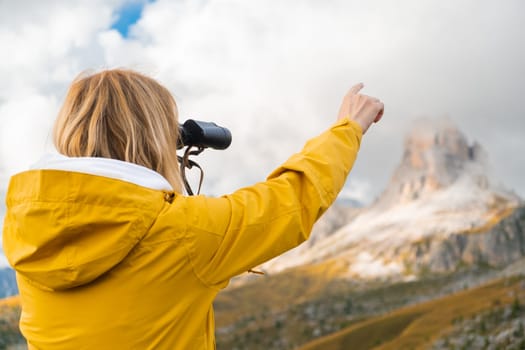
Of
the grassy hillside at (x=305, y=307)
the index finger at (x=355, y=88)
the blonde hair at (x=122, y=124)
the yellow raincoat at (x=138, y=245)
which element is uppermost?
the index finger at (x=355, y=88)

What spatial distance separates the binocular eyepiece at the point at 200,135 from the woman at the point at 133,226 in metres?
0.33

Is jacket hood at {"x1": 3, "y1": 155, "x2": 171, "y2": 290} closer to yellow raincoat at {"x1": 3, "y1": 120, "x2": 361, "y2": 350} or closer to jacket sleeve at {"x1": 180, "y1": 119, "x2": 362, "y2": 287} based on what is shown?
yellow raincoat at {"x1": 3, "y1": 120, "x2": 361, "y2": 350}

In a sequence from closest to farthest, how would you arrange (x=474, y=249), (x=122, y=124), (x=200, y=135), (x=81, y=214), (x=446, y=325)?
(x=81, y=214) < (x=122, y=124) < (x=200, y=135) < (x=446, y=325) < (x=474, y=249)

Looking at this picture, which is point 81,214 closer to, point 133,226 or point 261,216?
point 133,226

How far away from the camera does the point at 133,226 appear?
284 centimetres

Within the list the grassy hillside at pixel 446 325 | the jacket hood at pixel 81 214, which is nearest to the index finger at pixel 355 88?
the jacket hood at pixel 81 214

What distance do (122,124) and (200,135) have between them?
62cm

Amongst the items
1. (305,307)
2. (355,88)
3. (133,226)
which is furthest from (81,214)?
(305,307)

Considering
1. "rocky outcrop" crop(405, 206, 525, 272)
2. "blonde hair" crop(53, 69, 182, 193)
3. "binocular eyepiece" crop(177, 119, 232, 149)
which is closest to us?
"blonde hair" crop(53, 69, 182, 193)

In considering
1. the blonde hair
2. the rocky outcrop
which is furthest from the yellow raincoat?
the rocky outcrop

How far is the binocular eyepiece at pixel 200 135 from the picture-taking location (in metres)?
3.71

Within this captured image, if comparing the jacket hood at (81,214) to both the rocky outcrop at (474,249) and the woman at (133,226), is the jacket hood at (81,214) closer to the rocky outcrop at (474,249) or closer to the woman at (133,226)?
the woman at (133,226)

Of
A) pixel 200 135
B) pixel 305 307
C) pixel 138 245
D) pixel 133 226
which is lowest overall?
pixel 305 307

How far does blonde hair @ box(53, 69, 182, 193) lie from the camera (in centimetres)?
319
